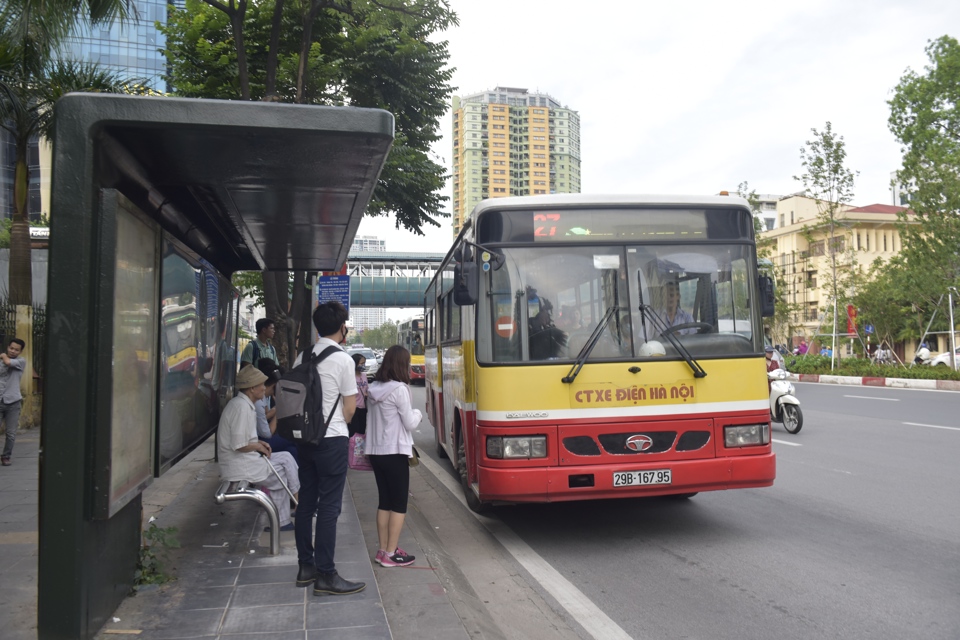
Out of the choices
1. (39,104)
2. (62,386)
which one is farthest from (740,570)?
(39,104)

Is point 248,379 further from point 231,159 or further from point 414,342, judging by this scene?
point 414,342

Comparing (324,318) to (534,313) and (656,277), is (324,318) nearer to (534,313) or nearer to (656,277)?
(534,313)

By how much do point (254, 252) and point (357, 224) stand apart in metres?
2.02

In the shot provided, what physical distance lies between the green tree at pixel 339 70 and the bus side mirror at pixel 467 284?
253 inches

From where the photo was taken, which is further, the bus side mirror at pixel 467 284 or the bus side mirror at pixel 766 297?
the bus side mirror at pixel 766 297

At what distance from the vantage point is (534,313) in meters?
6.77

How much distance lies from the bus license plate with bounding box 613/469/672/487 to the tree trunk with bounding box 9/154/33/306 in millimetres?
14310

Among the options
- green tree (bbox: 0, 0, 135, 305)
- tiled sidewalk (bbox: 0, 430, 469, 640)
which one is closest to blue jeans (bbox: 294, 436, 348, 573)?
tiled sidewalk (bbox: 0, 430, 469, 640)

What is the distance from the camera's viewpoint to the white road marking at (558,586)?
16.0ft

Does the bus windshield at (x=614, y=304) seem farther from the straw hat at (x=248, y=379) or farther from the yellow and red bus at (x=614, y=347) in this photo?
the straw hat at (x=248, y=379)

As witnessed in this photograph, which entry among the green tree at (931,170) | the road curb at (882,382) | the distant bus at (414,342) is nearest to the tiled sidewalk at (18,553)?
the road curb at (882,382)

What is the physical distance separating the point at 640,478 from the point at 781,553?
4.06ft

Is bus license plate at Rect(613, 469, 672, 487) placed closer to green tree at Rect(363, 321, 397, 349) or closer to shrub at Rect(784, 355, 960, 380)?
shrub at Rect(784, 355, 960, 380)

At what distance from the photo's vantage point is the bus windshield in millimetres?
6738
